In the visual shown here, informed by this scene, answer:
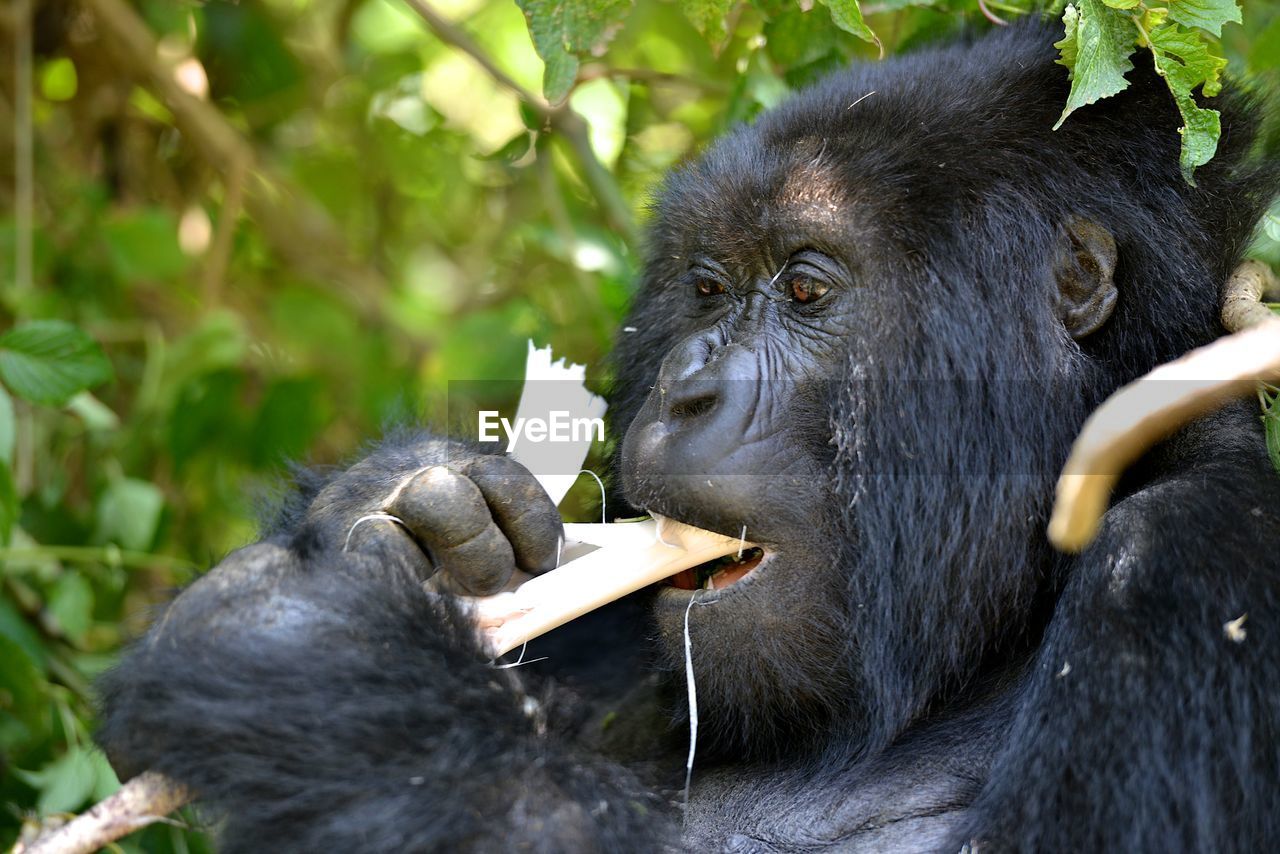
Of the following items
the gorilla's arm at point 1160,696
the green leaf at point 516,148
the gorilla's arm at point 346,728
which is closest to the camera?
the gorilla's arm at point 1160,696

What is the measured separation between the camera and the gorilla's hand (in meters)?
2.43

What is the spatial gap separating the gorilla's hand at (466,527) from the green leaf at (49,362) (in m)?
0.84

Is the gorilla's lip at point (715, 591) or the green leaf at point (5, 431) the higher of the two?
the green leaf at point (5, 431)

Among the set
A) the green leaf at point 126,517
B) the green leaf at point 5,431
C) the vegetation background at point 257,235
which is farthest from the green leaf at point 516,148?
the green leaf at point 5,431

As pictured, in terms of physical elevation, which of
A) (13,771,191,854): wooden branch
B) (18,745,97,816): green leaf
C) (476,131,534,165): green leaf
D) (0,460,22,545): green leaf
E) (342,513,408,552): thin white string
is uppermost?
(476,131,534,165): green leaf

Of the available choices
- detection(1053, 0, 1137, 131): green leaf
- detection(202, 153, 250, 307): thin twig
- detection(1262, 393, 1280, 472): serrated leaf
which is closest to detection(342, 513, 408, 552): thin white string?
detection(1053, 0, 1137, 131): green leaf

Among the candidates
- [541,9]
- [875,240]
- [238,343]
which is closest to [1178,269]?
[875,240]

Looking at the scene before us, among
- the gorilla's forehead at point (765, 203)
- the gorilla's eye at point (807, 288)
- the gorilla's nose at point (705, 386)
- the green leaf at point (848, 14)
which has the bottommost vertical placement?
the gorilla's nose at point (705, 386)

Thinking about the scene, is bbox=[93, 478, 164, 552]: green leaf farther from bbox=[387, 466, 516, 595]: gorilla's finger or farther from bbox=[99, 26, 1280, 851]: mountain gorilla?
bbox=[387, 466, 516, 595]: gorilla's finger

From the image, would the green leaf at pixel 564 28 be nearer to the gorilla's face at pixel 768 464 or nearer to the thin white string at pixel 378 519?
the gorilla's face at pixel 768 464

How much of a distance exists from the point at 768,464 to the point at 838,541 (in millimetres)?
189

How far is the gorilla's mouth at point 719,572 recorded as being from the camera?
2.51 meters

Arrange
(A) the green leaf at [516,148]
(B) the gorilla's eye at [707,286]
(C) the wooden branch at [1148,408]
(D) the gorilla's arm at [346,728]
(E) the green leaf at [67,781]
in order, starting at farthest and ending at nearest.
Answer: (A) the green leaf at [516,148] → (E) the green leaf at [67,781] → (B) the gorilla's eye at [707,286] → (D) the gorilla's arm at [346,728] → (C) the wooden branch at [1148,408]

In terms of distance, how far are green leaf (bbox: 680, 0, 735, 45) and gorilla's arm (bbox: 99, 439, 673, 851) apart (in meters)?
1.39
